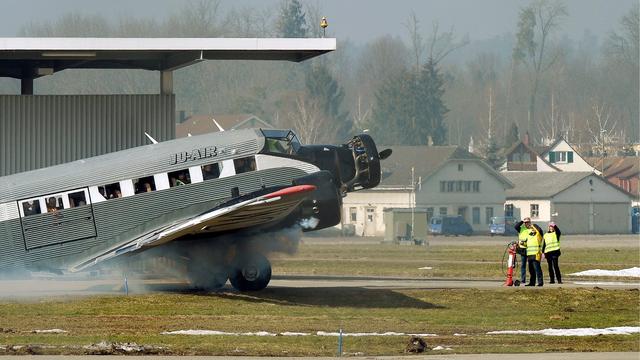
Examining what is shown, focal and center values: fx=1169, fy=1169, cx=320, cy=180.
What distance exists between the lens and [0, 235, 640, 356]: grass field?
24078 millimetres

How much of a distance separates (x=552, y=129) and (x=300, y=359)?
513 ft

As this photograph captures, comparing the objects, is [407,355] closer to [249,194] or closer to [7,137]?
[249,194]

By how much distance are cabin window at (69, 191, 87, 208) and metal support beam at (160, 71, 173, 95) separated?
916 centimetres

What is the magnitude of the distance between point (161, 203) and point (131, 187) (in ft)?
2.92

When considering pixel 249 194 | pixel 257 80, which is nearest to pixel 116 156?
pixel 249 194

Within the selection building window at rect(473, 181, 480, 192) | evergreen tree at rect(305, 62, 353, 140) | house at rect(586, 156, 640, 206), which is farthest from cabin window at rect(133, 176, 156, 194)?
evergreen tree at rect(305, 62, 353, 140)

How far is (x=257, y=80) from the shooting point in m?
150

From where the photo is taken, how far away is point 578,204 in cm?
11106

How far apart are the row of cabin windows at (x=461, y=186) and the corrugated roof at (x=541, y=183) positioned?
519 centimetres

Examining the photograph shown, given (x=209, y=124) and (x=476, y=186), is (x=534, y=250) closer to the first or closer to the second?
(x=476, y=186)

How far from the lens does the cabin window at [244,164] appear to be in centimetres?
3108

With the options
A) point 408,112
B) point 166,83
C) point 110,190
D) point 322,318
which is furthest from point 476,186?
point 322,318

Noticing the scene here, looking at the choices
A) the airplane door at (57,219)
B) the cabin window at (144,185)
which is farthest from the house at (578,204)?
the airplane door at (57,219)

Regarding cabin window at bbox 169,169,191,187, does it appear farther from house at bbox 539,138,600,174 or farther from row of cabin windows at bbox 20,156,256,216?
house at bbox 539,138,600,174
